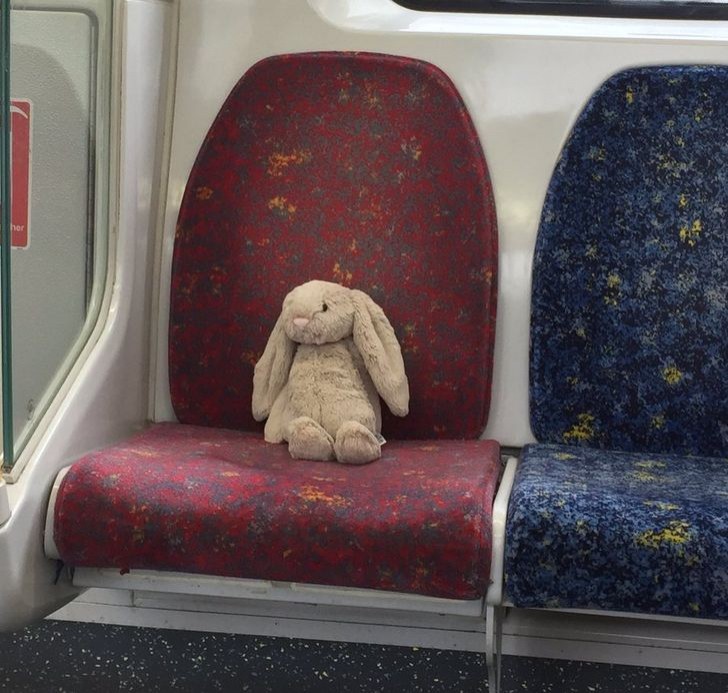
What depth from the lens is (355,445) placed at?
217 cm

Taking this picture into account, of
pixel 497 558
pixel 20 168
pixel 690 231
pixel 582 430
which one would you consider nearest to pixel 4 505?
pixel 20 168

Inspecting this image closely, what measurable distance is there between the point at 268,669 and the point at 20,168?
3.72 feet

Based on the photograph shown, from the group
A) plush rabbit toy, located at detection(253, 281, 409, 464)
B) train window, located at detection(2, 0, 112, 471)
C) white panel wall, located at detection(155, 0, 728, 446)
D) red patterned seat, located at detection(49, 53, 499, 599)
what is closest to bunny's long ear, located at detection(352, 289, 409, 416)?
plush rabbit toy, located at detection(253, 281, 409, 464)

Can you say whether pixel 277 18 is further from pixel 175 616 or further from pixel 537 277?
pixel 175 616

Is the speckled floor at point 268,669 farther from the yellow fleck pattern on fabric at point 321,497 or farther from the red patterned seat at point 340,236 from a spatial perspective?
the yellow fleck pattern on fabric at point 321,497

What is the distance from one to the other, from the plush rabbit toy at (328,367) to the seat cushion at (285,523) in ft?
0.78

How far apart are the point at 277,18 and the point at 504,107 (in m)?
0.54

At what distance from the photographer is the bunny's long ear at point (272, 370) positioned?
2.37 m

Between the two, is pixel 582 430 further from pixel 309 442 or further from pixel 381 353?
pixel 309 442

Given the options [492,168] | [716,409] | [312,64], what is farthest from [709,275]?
[312,64]

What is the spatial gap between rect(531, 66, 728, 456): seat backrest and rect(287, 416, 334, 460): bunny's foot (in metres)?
0.51

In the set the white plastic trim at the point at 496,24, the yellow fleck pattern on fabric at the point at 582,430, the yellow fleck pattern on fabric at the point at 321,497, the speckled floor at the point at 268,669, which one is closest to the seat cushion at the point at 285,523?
the yellow fleck pattern on fabric at the point at 321,497

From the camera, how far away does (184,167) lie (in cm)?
264

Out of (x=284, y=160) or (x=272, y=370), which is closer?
(x=272, y=370)
